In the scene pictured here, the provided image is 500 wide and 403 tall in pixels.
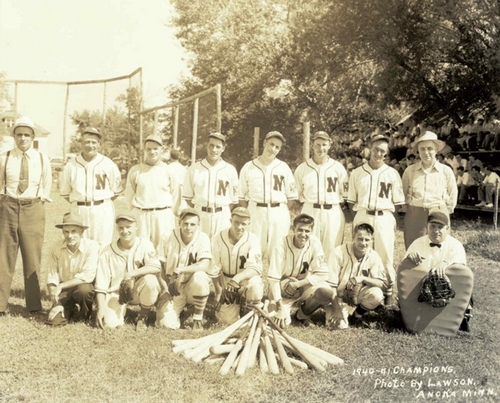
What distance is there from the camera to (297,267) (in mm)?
5469

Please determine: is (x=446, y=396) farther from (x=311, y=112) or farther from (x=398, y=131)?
(x=311, y=112)

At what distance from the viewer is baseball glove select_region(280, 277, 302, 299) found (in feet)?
17.6

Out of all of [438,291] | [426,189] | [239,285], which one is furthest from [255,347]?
[426,189]

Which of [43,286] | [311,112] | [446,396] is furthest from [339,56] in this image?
[446,396]

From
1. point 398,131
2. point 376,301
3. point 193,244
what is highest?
point 398,131

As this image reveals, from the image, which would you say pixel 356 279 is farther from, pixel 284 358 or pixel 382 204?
pixel 284 358

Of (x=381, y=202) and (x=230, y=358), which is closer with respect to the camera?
(x=230, y=358)

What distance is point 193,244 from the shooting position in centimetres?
542

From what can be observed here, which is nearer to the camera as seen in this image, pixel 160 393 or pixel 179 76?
pixel 160 393

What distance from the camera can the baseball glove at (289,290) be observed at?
536 cm

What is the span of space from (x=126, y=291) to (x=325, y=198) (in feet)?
7.87

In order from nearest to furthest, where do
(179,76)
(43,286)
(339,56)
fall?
(43,286) < (339,56) < (179,76)

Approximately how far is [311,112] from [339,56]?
6.13 m

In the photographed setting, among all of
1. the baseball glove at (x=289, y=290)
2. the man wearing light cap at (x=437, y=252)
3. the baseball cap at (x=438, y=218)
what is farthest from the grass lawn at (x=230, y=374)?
the baseball cap at (x=438, y=218)
